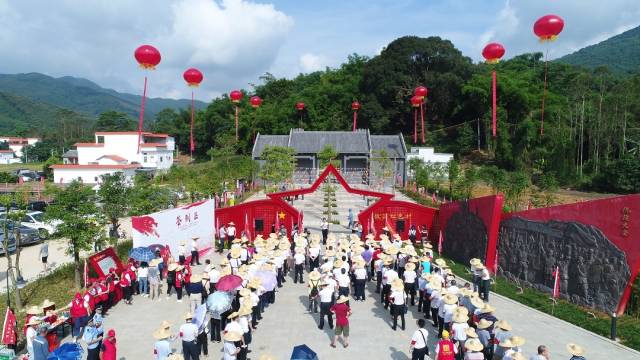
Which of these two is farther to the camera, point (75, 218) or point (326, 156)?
point (326, 156)

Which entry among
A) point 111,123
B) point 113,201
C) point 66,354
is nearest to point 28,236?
point 113,201

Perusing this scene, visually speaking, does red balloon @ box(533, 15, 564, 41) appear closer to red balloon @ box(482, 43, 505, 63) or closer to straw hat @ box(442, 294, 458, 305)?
red balloon @ box(482, 43, 505, 63)

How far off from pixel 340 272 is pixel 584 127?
33.5 metres

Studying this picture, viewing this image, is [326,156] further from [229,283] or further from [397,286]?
[229,283]

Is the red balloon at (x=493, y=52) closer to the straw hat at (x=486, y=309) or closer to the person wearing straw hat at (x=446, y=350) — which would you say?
the straw hat at (x=486, y=309)

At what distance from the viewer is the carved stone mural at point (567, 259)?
9.88 m

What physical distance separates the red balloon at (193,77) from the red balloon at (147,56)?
484 cm

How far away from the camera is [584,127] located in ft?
116

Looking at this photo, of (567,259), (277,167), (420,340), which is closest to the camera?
(420,340)

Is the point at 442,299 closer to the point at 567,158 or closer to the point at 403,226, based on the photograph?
the point at 403,226

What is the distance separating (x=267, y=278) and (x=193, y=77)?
1394 centimetres

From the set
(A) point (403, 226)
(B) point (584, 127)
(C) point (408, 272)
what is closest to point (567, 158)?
(B) point (584, 127)

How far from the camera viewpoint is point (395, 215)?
18172 millimetres

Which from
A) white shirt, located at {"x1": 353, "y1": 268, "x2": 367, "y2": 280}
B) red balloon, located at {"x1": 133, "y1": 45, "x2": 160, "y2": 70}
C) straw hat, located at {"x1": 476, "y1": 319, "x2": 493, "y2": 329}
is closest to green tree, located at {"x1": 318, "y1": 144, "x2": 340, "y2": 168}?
red balloon, located at {"x1": 133, "y1": 45, "x2": 160, "y2": 70}
